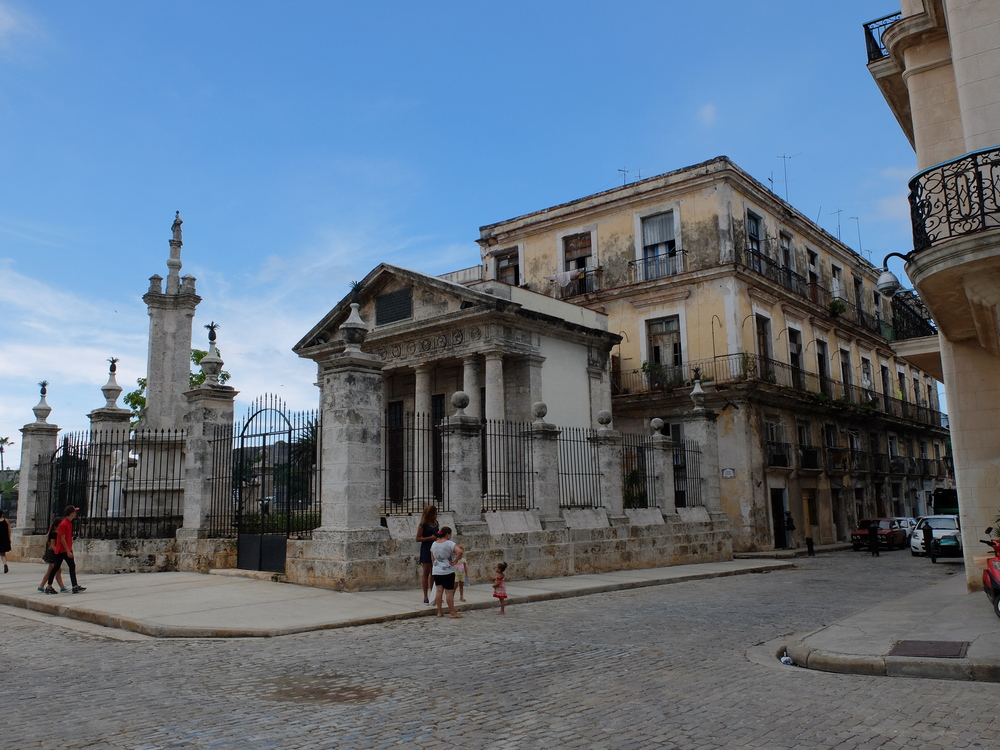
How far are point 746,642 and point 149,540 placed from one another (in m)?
11.5

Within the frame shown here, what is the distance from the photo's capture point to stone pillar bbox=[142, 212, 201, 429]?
2091 cm

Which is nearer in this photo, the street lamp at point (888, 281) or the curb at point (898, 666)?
the curb at point (898, 666)

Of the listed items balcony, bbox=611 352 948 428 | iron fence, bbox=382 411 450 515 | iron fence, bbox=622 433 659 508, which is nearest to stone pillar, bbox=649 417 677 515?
iron fence, bbox=622 433 659 508

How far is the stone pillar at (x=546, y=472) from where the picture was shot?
1555cm

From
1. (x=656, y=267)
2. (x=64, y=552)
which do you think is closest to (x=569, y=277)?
(x=656, y=267)

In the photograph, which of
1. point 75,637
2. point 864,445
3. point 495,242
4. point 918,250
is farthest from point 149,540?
point 864,445

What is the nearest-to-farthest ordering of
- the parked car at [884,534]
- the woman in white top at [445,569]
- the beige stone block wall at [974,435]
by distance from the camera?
the woman in white top at [445,569], the beige stone block wall at [974,435], the parked car at [884,534]

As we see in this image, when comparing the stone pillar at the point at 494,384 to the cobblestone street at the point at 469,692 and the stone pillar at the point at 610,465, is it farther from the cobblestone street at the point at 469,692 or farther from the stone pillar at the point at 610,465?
the cobblestone street at the point at 469,692

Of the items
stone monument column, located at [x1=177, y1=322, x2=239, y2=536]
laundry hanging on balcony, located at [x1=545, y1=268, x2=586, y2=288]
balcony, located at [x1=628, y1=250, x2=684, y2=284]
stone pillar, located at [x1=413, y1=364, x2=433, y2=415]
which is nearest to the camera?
stone monument column, located at [x1=177, y1=322, x2=239, y2=536]

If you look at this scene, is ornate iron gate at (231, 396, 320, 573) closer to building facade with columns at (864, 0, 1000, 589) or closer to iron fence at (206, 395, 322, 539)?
iron fence at (206, 395, 322, 539)

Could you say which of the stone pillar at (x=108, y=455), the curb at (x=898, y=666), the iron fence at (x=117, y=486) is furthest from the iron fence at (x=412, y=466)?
the curb at (x=898, y=666)

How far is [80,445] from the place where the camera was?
17.5m

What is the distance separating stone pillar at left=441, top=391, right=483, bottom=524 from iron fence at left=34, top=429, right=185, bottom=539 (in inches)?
237

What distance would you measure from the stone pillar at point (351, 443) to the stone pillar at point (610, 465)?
606 centimetres
